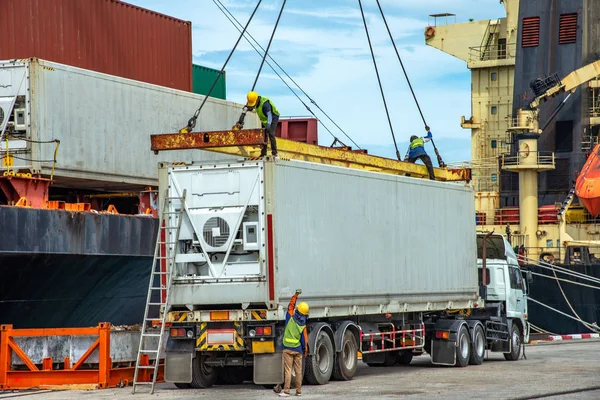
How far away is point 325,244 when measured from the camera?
2041 cm

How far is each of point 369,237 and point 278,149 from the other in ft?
7.85

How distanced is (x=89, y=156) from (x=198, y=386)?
25.2ft

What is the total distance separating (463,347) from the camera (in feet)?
83.1

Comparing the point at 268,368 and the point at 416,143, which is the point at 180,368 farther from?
the point at 416,143

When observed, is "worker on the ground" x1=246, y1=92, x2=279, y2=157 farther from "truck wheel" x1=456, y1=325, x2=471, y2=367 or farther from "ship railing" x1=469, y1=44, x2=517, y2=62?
"ship railing" x1=469, y1=44, x2=517, y2=62

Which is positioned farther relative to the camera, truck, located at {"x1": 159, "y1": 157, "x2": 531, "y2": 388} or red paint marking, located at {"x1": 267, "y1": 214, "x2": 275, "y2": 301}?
truck, located at {"x1": 159, "y1": 157, "x2": 531, "y2": 388}

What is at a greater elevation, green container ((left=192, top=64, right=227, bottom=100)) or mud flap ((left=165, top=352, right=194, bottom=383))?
green container ((left=192, top=64, right=227, bottom=100))

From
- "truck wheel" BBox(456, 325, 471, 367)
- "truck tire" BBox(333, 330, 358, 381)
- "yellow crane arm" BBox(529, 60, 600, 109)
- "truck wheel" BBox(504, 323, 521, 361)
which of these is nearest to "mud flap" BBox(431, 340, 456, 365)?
"truck wheel" BBox(456, 325, 471, 367)

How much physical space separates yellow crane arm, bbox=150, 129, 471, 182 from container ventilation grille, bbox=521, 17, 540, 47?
2347 cm

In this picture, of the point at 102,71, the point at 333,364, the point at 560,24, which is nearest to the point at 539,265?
the point at 560,24

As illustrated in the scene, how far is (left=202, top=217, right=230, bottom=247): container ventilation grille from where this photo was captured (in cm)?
1956

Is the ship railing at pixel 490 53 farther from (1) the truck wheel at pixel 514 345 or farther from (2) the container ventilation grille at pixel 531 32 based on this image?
(1) the truck wheel at pixel 514 345

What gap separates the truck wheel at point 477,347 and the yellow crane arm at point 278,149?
3.72 metres

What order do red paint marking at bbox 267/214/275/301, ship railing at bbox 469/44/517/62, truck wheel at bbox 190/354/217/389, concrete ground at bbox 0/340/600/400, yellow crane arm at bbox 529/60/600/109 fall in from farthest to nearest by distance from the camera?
ship railing at bbox 469/44/517/62
yellow crane arm at bbox 529/60/600/109
truck wheel at bbox 190/354/217/389
red paint marking at bbox 267/214/275/301
concrete ground at bbox 0/340/600/400
